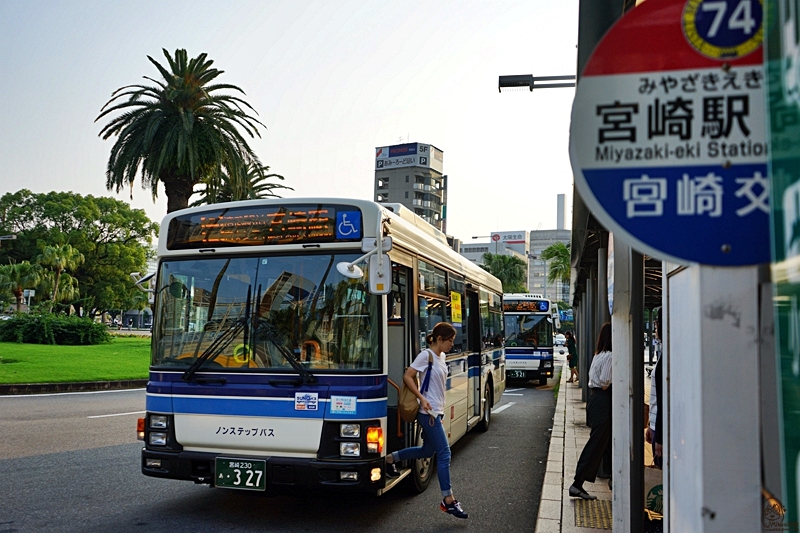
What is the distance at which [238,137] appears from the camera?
84.7 feet

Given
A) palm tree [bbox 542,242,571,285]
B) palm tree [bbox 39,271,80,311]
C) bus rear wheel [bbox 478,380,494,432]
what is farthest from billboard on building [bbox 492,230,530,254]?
bus rear wheel [bbox 478,380,494,432]

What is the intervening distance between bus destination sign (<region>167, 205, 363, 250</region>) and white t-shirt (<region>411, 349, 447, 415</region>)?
1408 millimetres

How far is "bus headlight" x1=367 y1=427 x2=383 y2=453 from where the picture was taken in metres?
6.48

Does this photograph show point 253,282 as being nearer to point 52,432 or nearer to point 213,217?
point 213,217

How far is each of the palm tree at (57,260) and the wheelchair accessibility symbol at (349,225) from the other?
5839cm

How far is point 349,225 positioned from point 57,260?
2348 inches

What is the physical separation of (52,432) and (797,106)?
41.1 ft

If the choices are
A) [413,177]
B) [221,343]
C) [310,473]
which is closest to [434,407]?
[310,473]

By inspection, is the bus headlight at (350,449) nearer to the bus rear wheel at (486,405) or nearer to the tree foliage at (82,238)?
the bus rear wheel at (486,405)

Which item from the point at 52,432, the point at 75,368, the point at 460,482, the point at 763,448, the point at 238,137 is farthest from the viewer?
the point at 238,137

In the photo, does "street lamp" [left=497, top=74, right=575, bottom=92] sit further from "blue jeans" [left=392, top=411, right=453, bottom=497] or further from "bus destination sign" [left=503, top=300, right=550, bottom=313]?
"bus destination sign" [left=503, top=300, right=550, bottom=313]

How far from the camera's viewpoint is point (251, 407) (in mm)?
6668

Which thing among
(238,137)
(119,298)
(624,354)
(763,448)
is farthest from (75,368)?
(119,298)

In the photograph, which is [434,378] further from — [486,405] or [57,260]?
[57,260]
